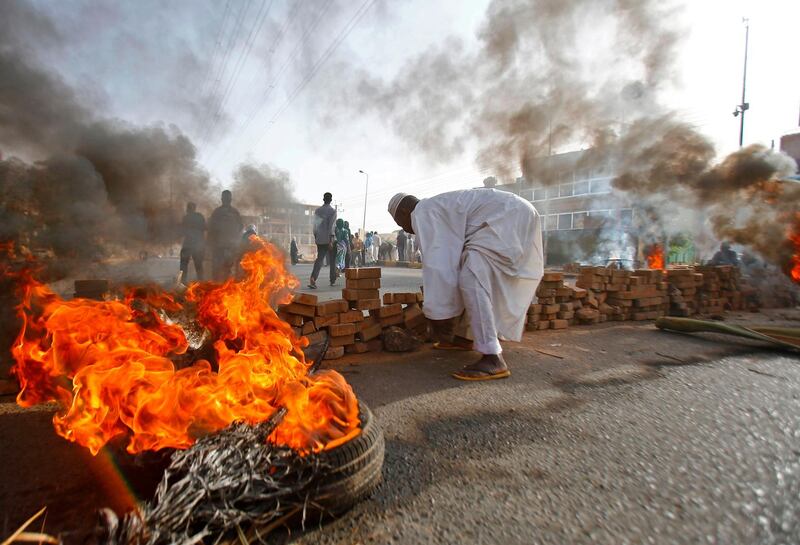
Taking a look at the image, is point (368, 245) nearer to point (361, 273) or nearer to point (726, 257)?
point (726, 257)

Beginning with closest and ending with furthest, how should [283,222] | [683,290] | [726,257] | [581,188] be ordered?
[683,290] → [283,222] → [726,257] → [581,188]

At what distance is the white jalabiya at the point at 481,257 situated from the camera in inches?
143

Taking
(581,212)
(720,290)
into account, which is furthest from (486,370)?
(581,212)

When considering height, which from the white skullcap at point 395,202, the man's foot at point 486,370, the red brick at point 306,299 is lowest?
the man's foot at point 486,370

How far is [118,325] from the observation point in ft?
8.29

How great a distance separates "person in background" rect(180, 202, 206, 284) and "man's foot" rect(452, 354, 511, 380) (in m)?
4.04

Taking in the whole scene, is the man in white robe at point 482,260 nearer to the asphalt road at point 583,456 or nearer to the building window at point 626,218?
the asphalt road at point 583,456

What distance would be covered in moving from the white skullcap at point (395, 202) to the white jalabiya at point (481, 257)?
39 centimetres

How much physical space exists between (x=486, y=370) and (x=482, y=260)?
3.24 ft

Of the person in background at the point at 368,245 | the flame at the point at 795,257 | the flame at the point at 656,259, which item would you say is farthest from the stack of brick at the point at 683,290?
the person in background at the point at 368,245

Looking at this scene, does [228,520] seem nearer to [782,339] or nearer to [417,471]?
[417,471]

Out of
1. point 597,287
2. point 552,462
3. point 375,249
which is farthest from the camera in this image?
point 375,249

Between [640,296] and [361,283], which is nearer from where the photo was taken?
[361,283]

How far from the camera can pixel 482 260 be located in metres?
3.66
